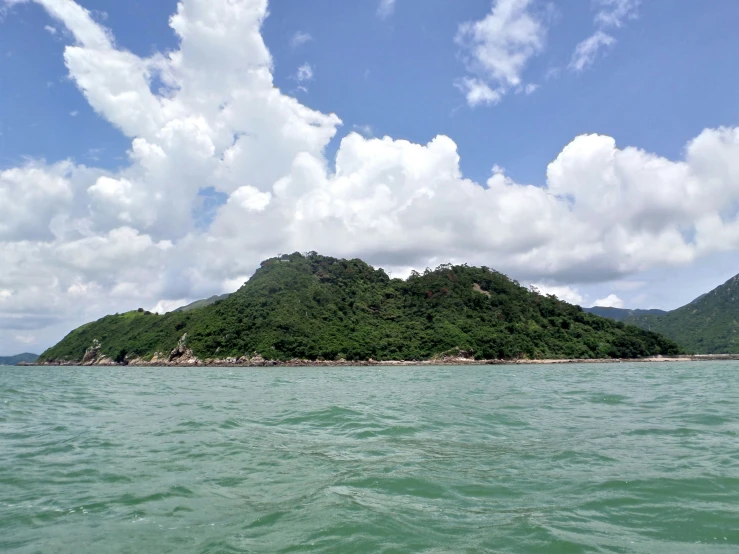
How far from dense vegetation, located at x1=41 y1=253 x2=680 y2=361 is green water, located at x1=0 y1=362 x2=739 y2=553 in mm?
98914

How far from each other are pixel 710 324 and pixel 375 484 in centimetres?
20801

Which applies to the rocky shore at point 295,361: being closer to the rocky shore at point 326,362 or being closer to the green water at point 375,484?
the rocky shore at point 326,362

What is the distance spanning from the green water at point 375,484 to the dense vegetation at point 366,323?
98.9 meters

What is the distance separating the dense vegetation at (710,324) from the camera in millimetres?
159387

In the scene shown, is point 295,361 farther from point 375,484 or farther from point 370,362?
point 375,484

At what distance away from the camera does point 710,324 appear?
175 meters

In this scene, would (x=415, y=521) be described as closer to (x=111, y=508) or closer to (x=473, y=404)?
(x=111, y=508)

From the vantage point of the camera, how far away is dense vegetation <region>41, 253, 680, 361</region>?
118062 millimetres

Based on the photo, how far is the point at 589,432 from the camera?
13547 mm

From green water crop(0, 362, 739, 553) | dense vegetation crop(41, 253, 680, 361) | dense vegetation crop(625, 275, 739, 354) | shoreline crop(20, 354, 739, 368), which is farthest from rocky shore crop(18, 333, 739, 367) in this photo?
green water crop(0, 362, 739, 553)

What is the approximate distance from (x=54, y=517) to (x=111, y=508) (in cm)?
77

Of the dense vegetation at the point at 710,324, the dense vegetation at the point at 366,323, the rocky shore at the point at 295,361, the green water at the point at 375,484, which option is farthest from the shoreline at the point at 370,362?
the green water at the point at 375,484

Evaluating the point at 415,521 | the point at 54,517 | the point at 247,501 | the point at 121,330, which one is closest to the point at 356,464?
the point at 247,501

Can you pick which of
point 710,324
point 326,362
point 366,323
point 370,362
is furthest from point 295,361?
point 710,324
